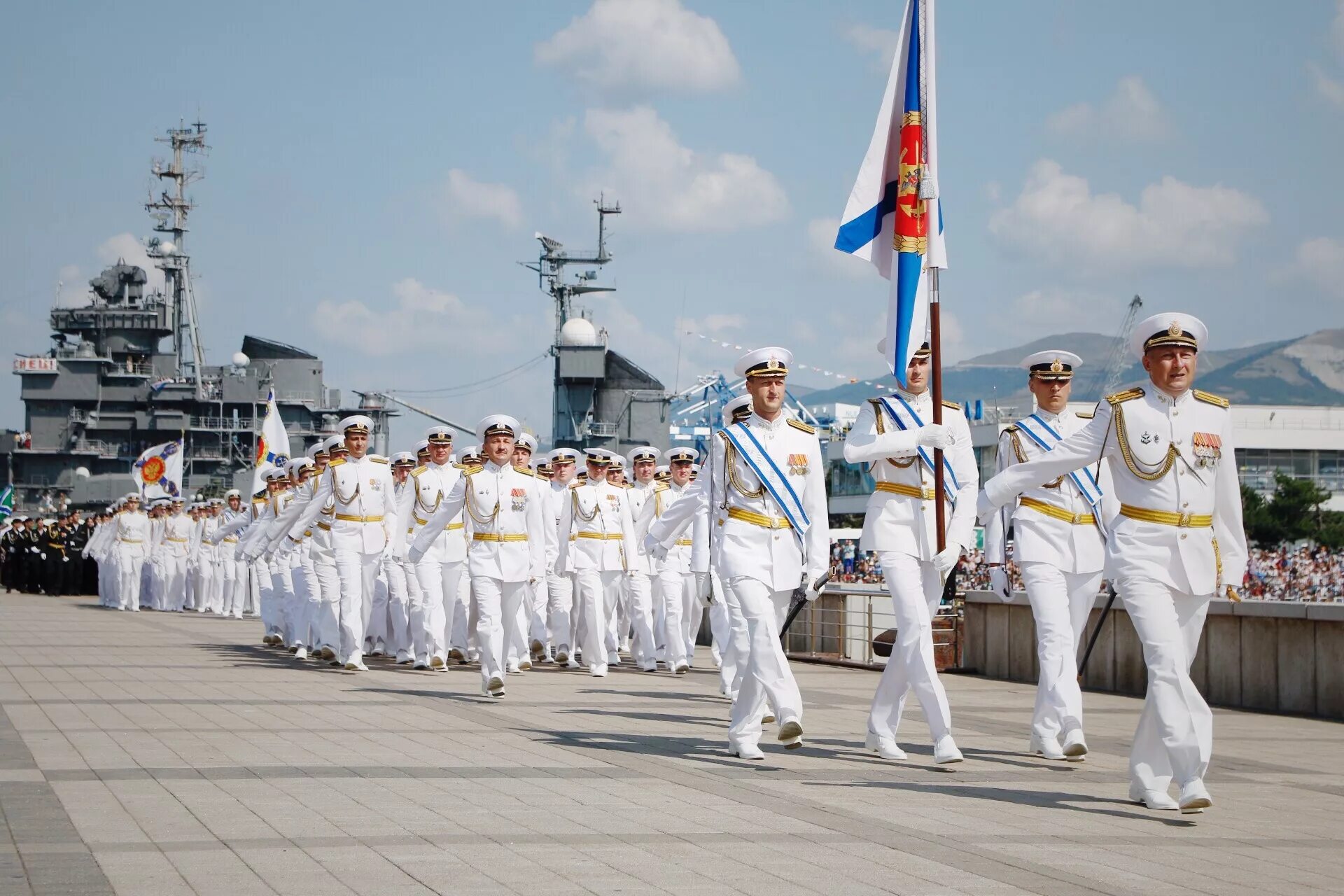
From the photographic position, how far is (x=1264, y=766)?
32.3ft

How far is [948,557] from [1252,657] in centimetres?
538

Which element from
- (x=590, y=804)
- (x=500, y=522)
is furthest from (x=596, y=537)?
(x=590, y=804)

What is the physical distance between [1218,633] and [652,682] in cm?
509

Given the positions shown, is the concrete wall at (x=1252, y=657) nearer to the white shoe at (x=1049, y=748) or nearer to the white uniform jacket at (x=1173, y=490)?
the white shoe at (x=1049, y=748)

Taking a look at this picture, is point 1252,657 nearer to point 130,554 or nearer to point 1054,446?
point 1054,446

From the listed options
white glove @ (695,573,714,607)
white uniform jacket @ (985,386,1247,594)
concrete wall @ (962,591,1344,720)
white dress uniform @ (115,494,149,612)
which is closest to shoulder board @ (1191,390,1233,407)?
white uniform jacket @ (985,386,1247,594)

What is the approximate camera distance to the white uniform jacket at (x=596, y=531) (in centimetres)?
1764

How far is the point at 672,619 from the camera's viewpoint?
1730cm

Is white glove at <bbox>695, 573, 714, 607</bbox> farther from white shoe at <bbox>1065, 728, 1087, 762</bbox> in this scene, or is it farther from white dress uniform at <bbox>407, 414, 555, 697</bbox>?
white dress uniform at <bbox>407, 414, 555, 697</bbox>

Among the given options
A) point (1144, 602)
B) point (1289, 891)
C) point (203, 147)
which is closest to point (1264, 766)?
point (1144, 602)

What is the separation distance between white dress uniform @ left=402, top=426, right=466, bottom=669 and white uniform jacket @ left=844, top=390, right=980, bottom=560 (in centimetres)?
686

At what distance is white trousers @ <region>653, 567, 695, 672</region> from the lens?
56.5ft

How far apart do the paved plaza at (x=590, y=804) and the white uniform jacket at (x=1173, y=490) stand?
Result: 1.12 metres

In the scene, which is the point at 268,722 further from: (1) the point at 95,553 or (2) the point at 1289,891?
(1) the point at 95,553
